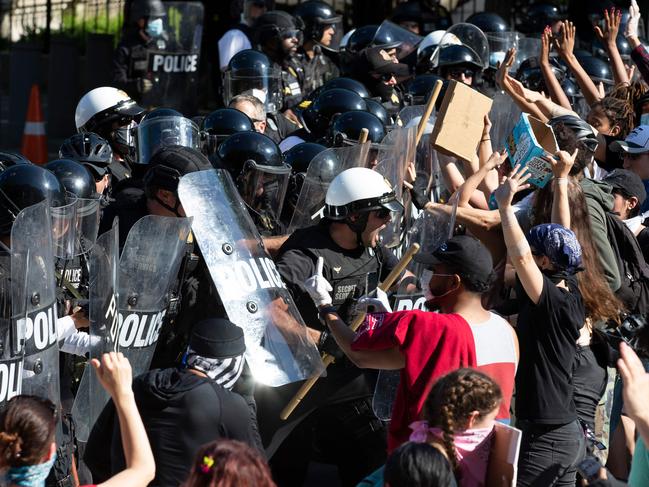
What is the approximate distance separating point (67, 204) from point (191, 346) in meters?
1.19

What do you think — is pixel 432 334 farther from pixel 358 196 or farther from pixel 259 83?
pixel 259 83

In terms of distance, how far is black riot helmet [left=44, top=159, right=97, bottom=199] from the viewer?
5.81 meters

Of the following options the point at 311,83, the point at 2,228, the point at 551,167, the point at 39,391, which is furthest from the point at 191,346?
the point at 311,83

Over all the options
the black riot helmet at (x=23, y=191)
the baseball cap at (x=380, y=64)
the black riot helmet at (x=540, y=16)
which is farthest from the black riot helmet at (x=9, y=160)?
the black riot helmet at (x=540, y=16)

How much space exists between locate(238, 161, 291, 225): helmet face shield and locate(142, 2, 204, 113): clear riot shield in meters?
5.90

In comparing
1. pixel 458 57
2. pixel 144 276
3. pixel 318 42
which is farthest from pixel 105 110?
pixel 318 42

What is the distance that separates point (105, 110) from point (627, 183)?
10.1 ft

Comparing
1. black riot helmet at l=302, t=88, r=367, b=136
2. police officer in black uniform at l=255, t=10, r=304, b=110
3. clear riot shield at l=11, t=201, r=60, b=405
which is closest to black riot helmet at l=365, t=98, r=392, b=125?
black riot helmet at l=302, t=88, r=367, b=136

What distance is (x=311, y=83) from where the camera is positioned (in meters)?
10.9

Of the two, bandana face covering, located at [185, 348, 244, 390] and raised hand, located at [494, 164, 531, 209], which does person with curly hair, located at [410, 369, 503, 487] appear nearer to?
bandana face covering, located at [185, 348, 244, 390]

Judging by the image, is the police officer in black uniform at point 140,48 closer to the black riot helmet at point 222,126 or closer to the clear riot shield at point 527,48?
the clear riot shield at point 527,48

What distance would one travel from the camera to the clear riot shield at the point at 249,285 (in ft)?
16.6

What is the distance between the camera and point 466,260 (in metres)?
4.50

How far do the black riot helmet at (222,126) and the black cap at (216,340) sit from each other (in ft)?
9.67
